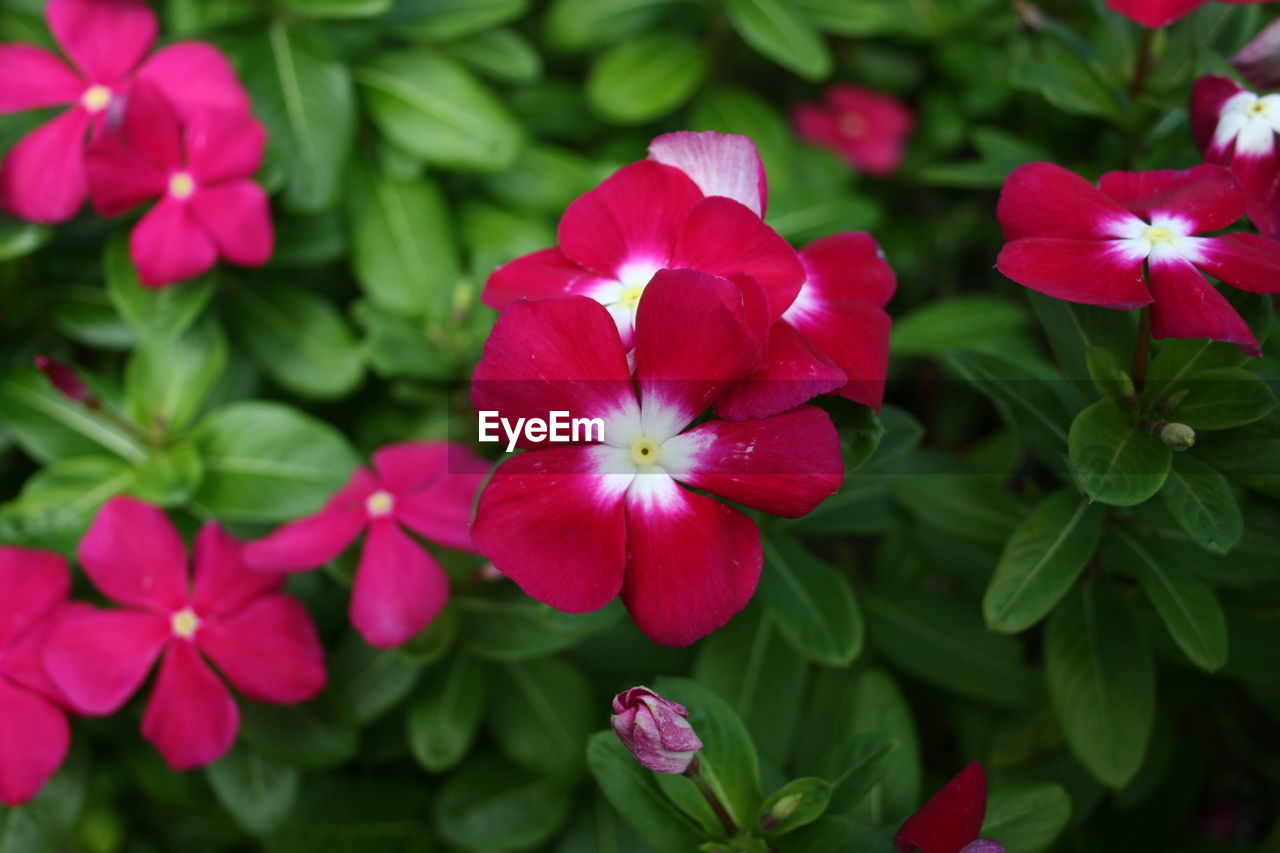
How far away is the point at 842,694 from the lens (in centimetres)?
126

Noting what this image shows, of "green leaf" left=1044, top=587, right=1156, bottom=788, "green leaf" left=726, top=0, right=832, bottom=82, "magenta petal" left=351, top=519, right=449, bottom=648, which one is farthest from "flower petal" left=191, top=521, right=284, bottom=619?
"green leaf" left=726, top=0, right=832, bottom=82

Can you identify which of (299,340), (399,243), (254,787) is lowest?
(254,787)

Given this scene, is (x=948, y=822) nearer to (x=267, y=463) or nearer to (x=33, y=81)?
(x=267, y=463)

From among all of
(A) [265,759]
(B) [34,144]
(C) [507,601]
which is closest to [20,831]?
(A) [265,759]

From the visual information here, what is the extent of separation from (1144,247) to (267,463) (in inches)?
41.3

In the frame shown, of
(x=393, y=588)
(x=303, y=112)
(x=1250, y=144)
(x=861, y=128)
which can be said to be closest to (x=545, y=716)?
(x=393, y=588)

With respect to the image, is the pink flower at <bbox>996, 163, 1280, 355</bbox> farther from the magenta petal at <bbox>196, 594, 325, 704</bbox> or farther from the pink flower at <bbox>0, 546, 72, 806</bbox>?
the pink flower at <bbox>0, 546, 72, 806</bbox>

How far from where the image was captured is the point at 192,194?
4.02 feet

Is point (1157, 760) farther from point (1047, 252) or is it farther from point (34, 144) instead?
point (34, 144)

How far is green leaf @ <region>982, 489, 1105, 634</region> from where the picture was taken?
0.90 metres

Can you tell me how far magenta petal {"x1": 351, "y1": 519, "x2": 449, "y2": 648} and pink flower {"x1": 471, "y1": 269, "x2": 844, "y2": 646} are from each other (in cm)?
36

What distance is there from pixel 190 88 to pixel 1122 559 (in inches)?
49.6

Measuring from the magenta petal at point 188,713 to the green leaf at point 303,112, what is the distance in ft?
Answer: 2.07

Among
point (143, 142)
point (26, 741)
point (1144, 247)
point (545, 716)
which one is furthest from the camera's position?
point (545, 716)
